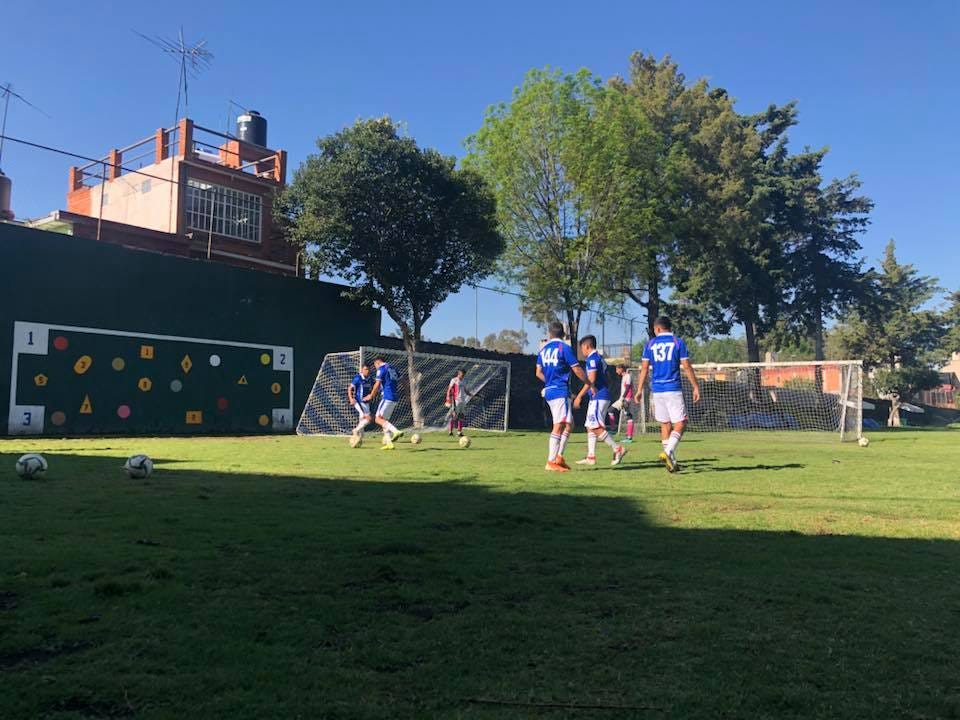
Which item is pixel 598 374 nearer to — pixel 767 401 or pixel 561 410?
pixel 561 410

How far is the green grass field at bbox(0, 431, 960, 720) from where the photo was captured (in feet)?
8.14

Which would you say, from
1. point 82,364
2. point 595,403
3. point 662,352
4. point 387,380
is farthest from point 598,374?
point 82,364

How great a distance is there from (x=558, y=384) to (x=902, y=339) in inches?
2053

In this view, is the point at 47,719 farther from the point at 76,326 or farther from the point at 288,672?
the point at 76,326

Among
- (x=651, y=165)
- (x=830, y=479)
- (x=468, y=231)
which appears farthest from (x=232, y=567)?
(x=651, y=165)

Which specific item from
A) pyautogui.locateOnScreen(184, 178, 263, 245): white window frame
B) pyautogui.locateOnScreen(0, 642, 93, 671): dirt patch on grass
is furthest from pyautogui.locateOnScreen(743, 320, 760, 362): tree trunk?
pyautogui.locateOnScreen(0, 642, 93, 671): dirt patch on grass

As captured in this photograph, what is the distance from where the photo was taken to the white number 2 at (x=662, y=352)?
984 centimetres

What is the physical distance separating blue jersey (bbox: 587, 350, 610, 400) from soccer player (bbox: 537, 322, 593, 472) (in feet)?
1.86

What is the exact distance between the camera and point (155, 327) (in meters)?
19.6

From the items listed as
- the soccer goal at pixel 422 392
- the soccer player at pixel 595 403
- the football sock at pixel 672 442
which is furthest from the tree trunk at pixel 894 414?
the football sock at pixel 672 442

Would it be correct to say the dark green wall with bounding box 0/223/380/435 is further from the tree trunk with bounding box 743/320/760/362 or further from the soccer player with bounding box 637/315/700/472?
the tree trunk with bounding box 743/320/760/362

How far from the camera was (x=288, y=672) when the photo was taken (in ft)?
8.65

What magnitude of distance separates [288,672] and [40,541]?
9.53 ft

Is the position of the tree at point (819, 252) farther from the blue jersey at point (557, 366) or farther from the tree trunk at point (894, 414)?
the blue jersey at point (557, 366)
